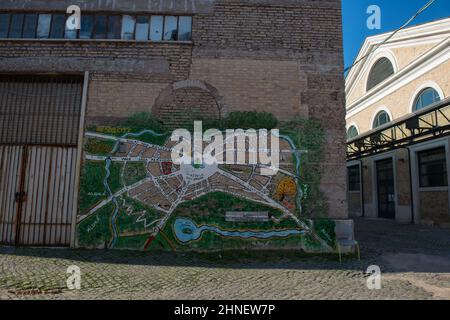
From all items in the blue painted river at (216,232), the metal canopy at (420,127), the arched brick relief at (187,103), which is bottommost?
the blue painted river at (216,232)

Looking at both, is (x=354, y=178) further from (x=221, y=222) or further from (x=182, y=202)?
(x=182, y=202)

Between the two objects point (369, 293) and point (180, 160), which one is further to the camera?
point (180, 160)

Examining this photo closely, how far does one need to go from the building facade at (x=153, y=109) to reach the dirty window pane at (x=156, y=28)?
0.03 m

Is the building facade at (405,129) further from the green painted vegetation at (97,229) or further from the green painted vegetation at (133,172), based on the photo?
the green painted vegetation at (97,229)

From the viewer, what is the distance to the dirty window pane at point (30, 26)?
25.1 feet

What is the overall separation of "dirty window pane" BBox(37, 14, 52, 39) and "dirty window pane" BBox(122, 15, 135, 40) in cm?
189

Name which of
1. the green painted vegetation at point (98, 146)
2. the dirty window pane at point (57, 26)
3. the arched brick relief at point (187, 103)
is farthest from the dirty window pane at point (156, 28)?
the green painted vegetation at point (98, 146)

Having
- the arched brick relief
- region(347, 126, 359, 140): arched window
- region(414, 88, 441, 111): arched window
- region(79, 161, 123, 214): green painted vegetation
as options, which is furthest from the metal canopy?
region(79, 161, 123, 214): green painted vegetation

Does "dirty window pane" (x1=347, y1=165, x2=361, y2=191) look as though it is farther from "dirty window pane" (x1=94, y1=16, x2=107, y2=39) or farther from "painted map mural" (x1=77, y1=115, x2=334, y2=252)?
Answer: "dirty window pane" (x1=94, y1=16, x2=107, y2=39)

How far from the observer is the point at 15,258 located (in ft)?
19.4

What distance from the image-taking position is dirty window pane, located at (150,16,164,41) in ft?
24.9

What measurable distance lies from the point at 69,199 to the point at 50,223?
682mm

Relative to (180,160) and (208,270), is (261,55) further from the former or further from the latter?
(208,270)

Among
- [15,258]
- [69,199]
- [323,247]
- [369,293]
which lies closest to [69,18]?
[69,199]
